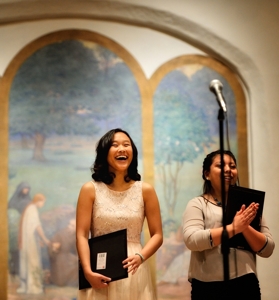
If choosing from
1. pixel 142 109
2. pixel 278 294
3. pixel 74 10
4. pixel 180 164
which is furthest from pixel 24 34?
pixel 278 294

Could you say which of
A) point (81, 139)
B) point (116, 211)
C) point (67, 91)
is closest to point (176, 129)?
point (81, 139)

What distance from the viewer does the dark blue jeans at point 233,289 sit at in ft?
9.68

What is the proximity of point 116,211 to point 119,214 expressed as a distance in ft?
0.09

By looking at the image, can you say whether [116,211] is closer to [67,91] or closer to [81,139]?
[81,139]

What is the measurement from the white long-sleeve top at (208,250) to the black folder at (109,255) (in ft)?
1.30

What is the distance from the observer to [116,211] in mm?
3186

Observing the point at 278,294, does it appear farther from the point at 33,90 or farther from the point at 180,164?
the point at 33,90

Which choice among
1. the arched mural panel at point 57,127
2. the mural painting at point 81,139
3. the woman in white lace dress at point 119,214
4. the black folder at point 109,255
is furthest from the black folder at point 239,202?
the arched mural panel at point 57,127

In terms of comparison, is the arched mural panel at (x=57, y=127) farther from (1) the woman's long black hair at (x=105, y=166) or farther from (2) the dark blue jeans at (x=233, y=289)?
(2) the dark blue jeans at (x=233, y=289)

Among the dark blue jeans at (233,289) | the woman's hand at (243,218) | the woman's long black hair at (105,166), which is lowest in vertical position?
the dark blue jeans at (233,289)

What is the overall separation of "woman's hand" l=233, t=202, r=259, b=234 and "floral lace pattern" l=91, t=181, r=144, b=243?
0.63 metres

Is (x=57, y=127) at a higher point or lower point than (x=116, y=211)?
higher

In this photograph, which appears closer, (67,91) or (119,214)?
(119,214)

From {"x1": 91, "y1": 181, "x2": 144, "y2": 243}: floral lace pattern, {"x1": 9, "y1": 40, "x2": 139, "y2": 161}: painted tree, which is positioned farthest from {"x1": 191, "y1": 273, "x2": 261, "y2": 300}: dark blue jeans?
{"x1": 9, "y1": 40, "x2": 139, "y2": 161}: painted tree
